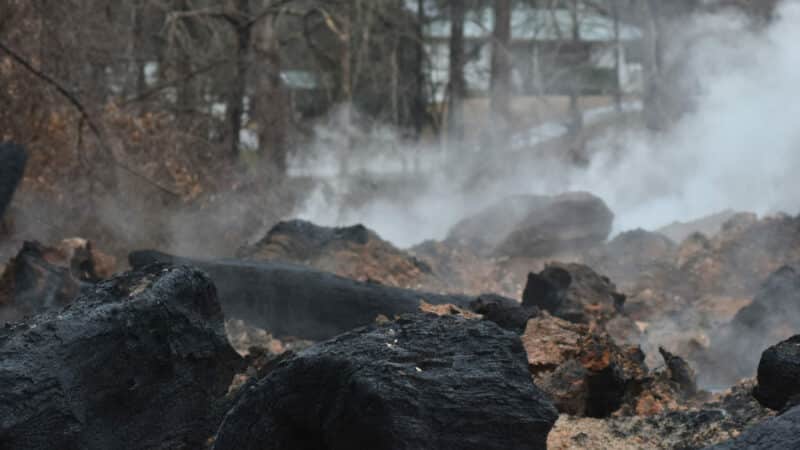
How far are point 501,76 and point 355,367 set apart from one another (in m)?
21.0

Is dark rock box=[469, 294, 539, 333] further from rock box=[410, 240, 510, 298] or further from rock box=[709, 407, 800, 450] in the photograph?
rock box=[410, 240, 510, 298]

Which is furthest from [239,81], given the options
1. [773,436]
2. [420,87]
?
[773,436]

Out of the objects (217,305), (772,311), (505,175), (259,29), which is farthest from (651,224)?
(217,305)

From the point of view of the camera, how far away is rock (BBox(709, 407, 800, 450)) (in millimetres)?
2898

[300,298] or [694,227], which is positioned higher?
[300,298]

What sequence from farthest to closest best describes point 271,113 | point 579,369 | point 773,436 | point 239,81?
point 239,81, point 271,113, point 579,369, point 773,436

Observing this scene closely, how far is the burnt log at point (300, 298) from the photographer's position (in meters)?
7.29

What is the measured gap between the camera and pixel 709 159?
16281mm

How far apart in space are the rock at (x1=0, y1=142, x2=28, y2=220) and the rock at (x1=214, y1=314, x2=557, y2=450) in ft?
17.5

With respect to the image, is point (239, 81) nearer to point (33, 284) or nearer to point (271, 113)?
point (271, 113)

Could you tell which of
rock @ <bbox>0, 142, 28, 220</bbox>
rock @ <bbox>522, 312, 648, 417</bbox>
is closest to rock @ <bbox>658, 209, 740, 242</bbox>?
rock @ <bbox>0, 142, 28, 220</bbox>

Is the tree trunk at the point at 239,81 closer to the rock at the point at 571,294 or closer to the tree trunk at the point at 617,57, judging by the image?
the rock at the point at 571,294

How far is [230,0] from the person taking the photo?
17828 millimetres

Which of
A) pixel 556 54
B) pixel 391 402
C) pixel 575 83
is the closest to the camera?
pixel 391 402
